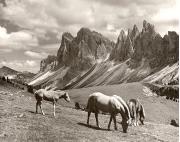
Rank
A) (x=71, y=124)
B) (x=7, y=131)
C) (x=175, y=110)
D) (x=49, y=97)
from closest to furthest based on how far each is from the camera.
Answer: (x=7, y=131)
(x=71, y=124)
(x=49, y=97)
(x=175, y=110)

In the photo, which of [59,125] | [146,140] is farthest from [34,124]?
[146,140]

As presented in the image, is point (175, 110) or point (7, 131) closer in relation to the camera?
point (7, 131)

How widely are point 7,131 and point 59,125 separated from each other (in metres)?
6.11

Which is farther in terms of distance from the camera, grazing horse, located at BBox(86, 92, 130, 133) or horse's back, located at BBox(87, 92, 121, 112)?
horse's back, located at BBox(87, 92, 121, 112)

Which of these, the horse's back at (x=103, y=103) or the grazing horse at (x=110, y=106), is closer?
the grazing horse at (x=110, y=106)

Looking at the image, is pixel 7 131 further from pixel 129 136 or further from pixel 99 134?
pixel 129 136

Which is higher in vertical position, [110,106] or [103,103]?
[103,103]

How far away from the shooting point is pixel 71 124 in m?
32.0

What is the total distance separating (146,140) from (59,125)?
7560 millimetres

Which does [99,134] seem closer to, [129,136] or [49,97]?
[129,136]

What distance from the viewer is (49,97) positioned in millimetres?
38594

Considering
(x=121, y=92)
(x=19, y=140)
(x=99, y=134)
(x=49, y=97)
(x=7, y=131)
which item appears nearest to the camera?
(x=19, y=140)

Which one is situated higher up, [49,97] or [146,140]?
[49,97]

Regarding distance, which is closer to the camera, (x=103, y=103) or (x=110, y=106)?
(x=110, y=106)
